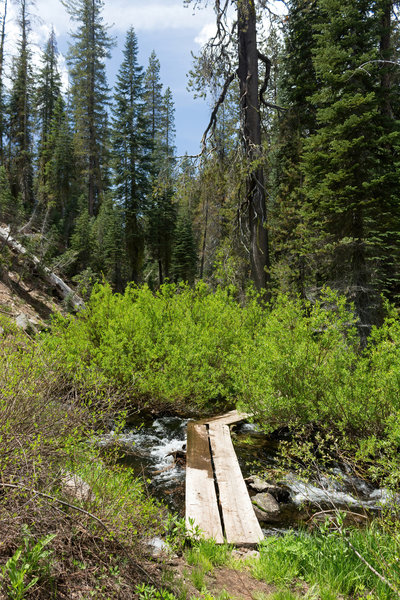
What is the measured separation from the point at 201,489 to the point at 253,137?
8471 mm

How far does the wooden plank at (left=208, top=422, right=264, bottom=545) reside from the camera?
3.32m

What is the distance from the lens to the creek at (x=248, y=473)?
3996 millimetres

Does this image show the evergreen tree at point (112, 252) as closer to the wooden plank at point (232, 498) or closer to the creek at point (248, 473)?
the creek at point (248, 473)

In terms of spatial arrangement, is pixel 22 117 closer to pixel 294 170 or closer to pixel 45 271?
pixel 45 271

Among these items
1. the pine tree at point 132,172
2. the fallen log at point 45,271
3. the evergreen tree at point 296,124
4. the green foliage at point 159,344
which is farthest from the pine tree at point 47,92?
the green foliage at point 159,344

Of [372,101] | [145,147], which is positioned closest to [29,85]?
[145,147]

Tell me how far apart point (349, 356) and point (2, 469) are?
4.45m

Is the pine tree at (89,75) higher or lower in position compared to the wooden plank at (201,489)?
higher

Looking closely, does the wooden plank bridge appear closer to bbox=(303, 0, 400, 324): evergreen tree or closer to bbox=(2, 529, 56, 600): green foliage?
bbox=(2, 529, 56, 600): green foliage

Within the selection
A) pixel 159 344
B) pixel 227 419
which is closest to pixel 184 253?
pixel 159 344

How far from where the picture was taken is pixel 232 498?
395cm

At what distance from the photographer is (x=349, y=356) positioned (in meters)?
5.21

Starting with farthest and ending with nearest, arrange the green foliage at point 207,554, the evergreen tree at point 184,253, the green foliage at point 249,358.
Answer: the evergreen tree at point 184,253 < the green foliage at point 249,358 < the green foliage at point 207,554

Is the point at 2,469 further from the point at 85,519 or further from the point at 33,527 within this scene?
the point at 85,519
